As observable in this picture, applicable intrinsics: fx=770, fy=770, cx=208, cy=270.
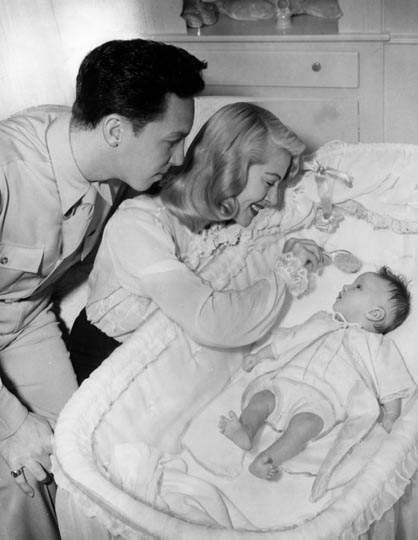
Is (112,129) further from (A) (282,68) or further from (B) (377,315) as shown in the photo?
(A) (282,68)

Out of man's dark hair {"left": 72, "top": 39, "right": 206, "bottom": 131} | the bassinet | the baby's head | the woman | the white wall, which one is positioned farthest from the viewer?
the white wall

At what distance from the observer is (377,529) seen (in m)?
0.96

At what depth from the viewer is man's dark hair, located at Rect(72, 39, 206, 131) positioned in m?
1.07

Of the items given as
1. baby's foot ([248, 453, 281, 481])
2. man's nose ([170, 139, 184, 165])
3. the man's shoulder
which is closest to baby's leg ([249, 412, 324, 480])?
baby's foot ([248, 453, 281, 481])

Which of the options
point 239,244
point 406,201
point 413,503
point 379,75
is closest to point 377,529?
point 413,503

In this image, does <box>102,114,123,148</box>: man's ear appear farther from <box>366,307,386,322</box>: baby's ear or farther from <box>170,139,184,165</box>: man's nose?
<box>366,307,386,322</box>: baby's ear

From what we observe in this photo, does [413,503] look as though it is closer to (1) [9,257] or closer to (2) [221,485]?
(2) [221,485]

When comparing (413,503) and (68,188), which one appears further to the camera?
(68,188)

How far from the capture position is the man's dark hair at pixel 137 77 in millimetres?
1069

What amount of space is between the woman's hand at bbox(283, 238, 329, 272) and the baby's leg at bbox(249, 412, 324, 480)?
0.28 metres

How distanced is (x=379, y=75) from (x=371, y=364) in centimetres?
80

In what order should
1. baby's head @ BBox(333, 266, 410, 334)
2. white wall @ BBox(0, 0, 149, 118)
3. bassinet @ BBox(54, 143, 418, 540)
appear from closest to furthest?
bassinet @ BBox(54, 143, 418, 540) → baby's head @ BBox(333, 266, 410, 334) → white wall @ BBox(0, 0, 149, 118)

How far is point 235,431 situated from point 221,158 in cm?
44

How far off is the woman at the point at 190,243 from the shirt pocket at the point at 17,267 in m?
0.11
